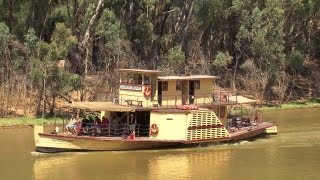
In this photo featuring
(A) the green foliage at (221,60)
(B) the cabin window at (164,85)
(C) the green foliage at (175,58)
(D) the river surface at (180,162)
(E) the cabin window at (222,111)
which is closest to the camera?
(D) the river surface at (180,162)

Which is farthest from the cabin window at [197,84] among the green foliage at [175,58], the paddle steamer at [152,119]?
the green foliage at [175,58]

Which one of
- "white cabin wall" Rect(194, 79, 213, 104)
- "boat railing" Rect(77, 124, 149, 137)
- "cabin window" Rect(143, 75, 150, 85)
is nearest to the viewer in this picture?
"boat railing" Rect(77, 124, 149, 137)

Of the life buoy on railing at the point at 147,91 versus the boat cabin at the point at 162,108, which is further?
the life buoy on railing at the point at 147,91

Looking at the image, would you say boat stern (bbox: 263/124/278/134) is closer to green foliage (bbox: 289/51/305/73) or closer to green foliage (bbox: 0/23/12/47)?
green foliage (bbox: 0/23/12/47)

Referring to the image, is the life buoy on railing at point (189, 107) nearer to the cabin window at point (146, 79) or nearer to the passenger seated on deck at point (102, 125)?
the cabin window at point (146, 79)

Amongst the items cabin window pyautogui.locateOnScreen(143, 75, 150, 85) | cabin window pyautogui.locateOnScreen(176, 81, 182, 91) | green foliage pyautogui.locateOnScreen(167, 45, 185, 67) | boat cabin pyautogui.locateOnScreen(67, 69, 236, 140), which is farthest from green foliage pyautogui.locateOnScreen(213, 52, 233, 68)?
cabin window pyautogui.locateOnScreen(143, 75, 150, 85)

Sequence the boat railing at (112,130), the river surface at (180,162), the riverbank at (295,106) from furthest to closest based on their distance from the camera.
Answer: the riverbank at (295,106)
the boat railing at (112,130)
the river surface at (180,162)

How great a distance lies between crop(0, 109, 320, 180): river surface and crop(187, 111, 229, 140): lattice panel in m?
0.62

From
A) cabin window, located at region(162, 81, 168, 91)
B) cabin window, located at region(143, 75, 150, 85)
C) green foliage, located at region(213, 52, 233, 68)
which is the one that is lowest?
cabin window, located at region(162, 81, 168, 91)

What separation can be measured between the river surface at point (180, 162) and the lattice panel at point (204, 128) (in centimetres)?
62

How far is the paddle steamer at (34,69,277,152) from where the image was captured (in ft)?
94.4

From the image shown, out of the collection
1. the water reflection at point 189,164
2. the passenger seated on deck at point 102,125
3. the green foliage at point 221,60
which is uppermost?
the green foliage at point 221,60

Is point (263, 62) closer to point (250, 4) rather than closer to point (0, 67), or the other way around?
point (250, 4)

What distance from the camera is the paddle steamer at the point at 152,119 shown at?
94.4ft
